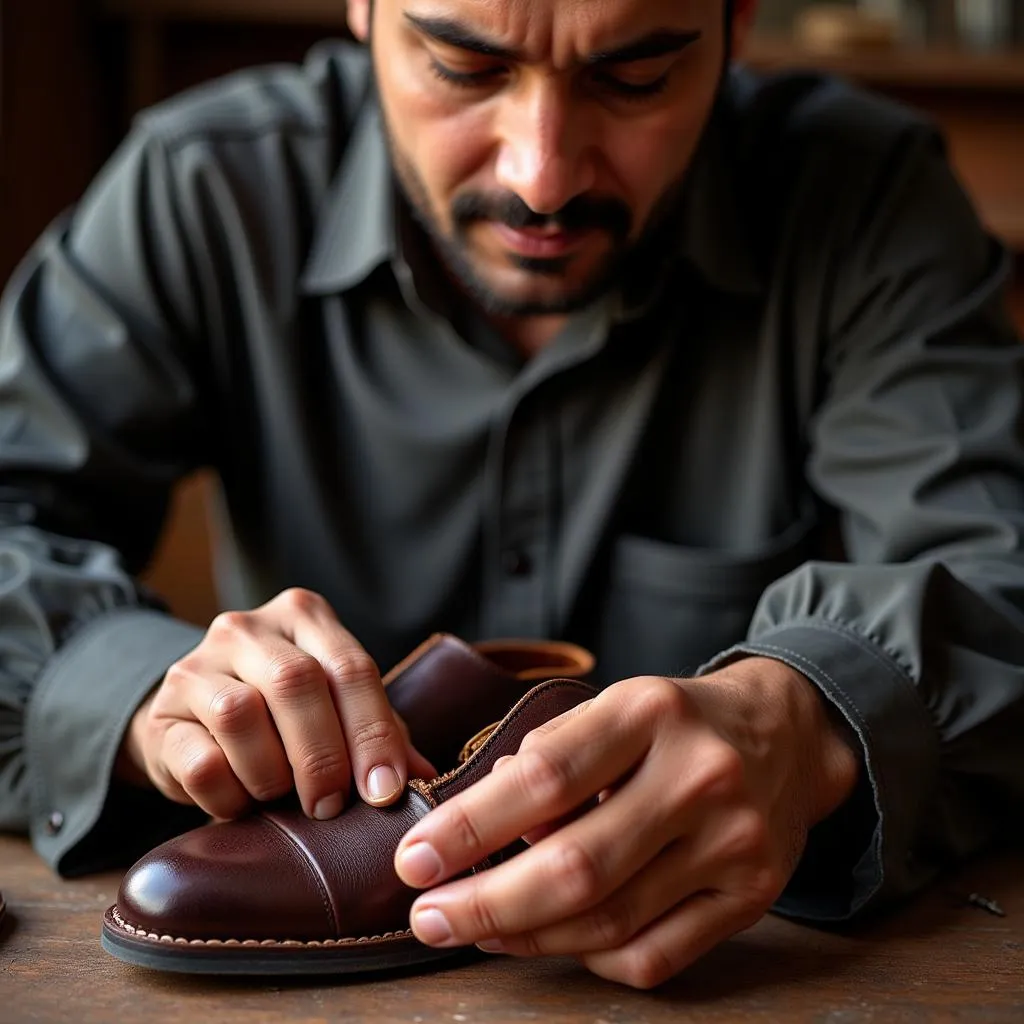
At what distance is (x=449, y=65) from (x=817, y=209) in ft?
1.50

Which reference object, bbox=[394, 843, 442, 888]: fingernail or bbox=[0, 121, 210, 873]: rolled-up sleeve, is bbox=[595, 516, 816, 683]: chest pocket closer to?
bbox=[0, 121, 210, 873]: rolled-up sleeve

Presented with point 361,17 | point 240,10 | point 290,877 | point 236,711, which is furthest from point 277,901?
point 240,10

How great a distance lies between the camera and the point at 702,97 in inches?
44.9

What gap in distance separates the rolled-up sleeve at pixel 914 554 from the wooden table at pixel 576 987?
0.18 ft

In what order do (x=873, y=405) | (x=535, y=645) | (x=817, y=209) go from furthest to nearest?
(x=817, y=209), (x=873, y=405), (x=535, y=645)

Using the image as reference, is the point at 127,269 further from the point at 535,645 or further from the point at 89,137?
the point at 89,137

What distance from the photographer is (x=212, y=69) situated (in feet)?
7.63

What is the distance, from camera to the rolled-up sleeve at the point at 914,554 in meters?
0.88

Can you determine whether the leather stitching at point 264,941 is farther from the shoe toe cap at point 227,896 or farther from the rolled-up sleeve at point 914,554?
the rolled-up sleeve at point 914,554

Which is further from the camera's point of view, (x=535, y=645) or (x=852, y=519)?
(x=852, y=519)

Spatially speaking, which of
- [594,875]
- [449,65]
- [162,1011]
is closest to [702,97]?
[449,65]

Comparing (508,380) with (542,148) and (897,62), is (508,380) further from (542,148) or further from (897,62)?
(897,62)

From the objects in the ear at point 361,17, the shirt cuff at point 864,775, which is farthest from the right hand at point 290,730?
the ear at point 361,17

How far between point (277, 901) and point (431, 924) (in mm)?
87
